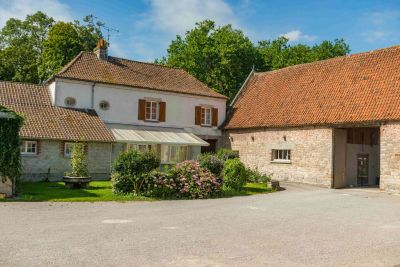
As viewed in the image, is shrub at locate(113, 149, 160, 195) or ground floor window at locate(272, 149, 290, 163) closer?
shrub at locate(113, 149, 160, 195)

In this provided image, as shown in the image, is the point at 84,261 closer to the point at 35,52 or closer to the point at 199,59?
the point at 199,59

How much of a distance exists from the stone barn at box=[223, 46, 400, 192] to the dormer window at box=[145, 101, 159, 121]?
205 inches

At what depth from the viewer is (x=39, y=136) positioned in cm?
2042

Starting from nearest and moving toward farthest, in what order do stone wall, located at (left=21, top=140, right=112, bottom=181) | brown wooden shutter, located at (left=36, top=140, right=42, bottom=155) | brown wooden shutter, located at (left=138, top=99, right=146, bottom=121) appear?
stone wall, located at (left=21, top=140, right=112, bottom=181)
brown wooden shutter, located at (left=36, top=140, right=42, bottom=155)
brown wooden shutter, located at (left=138, top=99, right=146, bottom=121)

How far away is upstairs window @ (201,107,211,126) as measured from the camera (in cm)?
2975

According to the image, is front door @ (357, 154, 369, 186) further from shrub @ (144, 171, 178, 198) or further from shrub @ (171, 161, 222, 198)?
shrub @ (144, 171, 178, 198)

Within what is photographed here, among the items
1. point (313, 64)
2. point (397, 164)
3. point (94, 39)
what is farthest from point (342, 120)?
point (94, 39)

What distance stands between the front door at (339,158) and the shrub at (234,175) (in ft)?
19.6

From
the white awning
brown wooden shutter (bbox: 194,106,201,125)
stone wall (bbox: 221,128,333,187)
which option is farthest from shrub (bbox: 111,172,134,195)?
brown wooden shutter (bbox: 194,106,201,125)

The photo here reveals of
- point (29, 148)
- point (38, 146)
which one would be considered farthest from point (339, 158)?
point (29, 148)

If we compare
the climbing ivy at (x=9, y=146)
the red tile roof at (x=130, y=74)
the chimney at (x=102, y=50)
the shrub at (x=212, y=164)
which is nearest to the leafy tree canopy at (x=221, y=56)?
Answer: the red tile roof at (x=130, y=74)

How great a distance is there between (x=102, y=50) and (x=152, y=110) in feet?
17.7

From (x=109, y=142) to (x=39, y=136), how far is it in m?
3.78

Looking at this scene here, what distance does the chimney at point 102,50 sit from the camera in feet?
92.1
